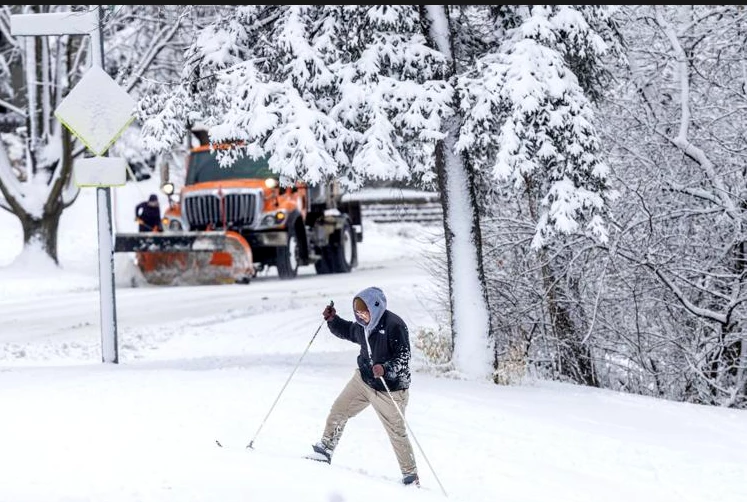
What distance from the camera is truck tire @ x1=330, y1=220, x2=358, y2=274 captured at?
24812mm

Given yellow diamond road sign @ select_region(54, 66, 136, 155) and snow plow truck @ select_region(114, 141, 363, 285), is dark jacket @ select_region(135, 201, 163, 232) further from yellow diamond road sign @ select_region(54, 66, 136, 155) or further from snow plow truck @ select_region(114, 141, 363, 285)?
yellow diamond road sign @ select_region(54, 66, 136, 155)

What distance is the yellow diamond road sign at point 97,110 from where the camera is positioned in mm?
10664

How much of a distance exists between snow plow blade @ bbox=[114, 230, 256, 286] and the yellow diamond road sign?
9.22m

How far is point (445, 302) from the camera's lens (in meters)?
13.8

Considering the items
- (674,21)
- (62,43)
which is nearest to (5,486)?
(674,21)

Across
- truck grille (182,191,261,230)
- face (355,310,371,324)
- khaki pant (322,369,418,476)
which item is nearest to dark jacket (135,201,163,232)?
truck grille (182,191,261,230)

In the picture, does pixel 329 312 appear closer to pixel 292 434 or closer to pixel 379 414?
pixel 379 414

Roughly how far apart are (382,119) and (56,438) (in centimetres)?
460

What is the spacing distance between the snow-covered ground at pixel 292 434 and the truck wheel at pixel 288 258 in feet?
24.2

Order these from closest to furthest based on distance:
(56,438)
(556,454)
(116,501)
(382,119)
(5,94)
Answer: (116,501) → (56,438) → (556,454) → (382,119) → (5,94)

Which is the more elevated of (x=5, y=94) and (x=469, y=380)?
(x=5, y=94)

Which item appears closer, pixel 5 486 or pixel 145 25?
pixel 5 486

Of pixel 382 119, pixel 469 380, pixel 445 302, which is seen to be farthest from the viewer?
pixel 445 302

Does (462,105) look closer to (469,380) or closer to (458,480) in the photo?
(469,380)
